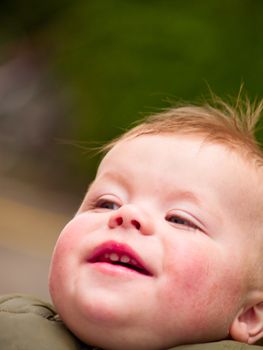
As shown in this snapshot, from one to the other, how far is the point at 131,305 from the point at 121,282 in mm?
45

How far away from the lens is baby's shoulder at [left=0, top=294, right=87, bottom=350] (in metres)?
1.66

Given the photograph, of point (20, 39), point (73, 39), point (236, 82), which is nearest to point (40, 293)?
point (236, 82)

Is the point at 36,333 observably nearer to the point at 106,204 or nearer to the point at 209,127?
the point at 106,204

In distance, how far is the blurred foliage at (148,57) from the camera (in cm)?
600

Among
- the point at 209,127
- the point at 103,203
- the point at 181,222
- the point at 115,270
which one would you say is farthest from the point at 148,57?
the point at 115,270

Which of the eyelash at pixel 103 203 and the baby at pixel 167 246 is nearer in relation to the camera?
the baby at pixel 167 246

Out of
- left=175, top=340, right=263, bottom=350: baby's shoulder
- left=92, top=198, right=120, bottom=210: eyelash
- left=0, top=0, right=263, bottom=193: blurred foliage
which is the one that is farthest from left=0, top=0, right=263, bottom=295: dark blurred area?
left=175, top=340, right=263, bottom=350: baby's shoulder

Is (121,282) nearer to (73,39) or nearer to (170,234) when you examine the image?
(170,234)

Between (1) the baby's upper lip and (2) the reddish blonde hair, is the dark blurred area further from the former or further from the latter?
(1) the baby's upper lip

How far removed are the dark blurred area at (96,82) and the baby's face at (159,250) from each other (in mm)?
3194

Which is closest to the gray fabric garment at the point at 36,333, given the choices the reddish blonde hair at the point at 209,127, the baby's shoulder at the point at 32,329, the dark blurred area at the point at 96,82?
the baby's shoulder at the point at 32,329

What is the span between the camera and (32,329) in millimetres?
1695

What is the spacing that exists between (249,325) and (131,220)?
336 mm

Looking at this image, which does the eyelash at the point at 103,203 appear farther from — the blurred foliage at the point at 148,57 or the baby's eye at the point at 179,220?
the blurred foliage at the point at 148,57
